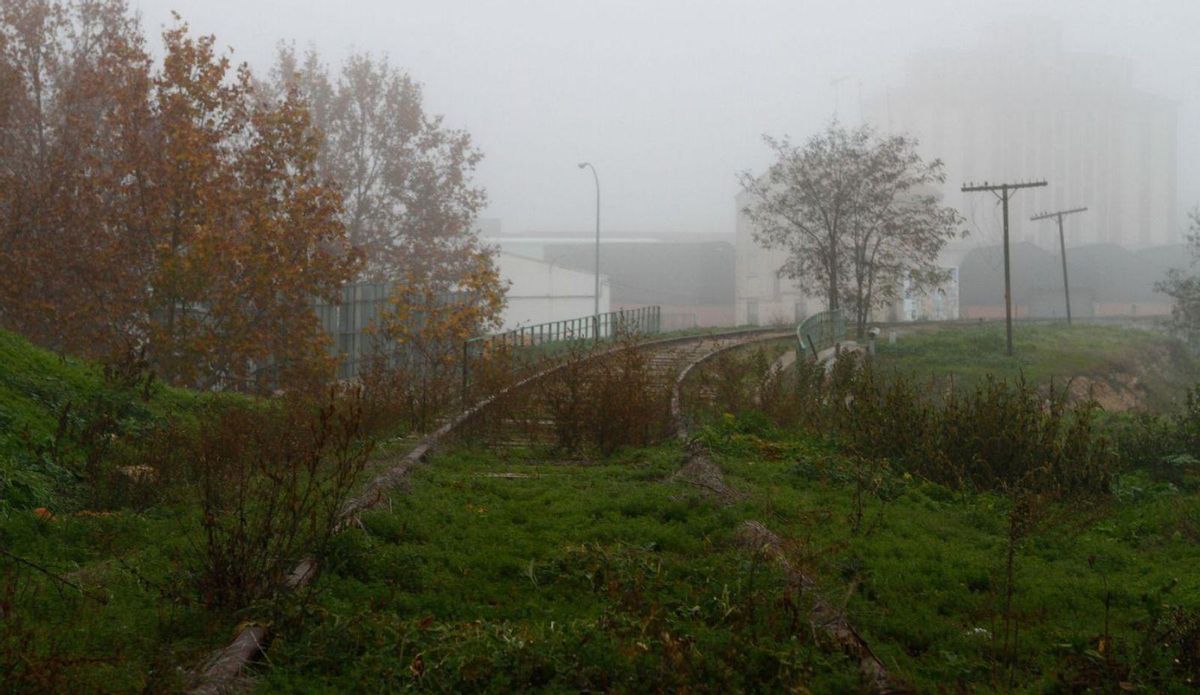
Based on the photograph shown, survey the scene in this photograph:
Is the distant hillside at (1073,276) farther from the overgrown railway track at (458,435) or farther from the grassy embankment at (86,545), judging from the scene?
the grassy embankment at (86,545)

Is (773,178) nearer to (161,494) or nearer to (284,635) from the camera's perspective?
(161,494)

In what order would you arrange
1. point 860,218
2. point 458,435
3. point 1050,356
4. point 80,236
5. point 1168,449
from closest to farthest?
point 1168,449 < point 458,435 < point 80,236 < point 1050,356 < point 860,218

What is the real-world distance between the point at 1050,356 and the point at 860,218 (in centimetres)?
931

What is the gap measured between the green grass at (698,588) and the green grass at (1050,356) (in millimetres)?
19942

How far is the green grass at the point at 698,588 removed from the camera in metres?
4.95

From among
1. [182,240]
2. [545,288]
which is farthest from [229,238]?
[545,288]

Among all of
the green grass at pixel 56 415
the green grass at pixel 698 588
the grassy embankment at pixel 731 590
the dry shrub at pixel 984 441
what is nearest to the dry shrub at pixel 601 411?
the dry shrub at pixel 984 441

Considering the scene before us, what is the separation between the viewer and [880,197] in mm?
44594

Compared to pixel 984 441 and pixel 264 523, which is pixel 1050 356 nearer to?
pixel 984 441

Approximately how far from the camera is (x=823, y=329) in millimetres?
32938

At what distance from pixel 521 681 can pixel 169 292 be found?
53.2 ft

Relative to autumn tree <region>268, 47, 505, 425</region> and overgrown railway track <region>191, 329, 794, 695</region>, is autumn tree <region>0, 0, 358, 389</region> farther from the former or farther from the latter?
autumn tree <region>268, 47, 505, 425</region>

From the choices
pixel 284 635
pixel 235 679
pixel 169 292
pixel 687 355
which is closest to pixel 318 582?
pixel 284 635

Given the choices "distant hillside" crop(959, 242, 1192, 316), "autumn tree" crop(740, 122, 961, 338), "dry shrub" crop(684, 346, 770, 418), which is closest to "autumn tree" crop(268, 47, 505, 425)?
"autumn tree" crop(740, 122, 961, 338)
